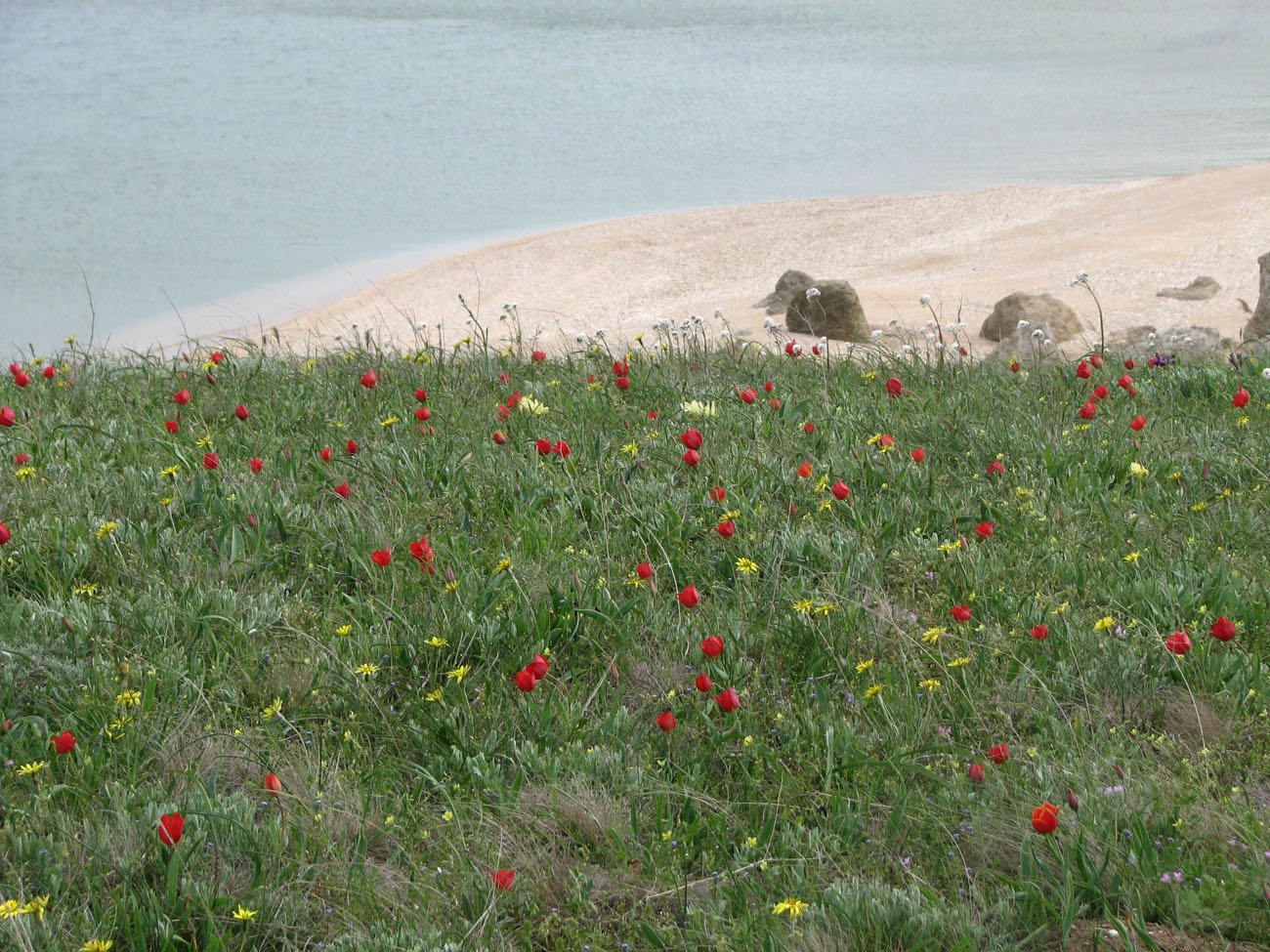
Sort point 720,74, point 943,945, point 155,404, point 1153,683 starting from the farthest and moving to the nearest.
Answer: point 720,74
point 155,404
point 1153,683
point 943,945

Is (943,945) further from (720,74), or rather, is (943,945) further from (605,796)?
(720,74)

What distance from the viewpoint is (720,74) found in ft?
124

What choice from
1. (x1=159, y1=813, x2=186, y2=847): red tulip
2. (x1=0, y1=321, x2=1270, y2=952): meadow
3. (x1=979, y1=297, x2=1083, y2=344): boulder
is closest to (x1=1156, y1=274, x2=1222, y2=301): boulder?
(x1=979, y1=297, x2=1083, y2=344): boulder

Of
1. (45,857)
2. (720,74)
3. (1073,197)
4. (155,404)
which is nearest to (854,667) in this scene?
(45,857)

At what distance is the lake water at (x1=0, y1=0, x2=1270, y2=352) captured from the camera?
1781cm

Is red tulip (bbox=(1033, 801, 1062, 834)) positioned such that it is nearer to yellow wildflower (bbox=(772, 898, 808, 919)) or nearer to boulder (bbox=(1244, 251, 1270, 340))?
yellow wildflower (bbox=(772, 898, 808, 919))

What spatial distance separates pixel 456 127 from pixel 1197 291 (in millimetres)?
20557

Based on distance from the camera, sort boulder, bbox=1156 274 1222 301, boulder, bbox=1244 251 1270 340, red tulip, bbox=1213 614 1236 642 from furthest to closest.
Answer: boulder, bbox=1156 274 1222 301
boulder, bbox=1244 251 1270 340
red tulip, bbox=1213 614 1236 642

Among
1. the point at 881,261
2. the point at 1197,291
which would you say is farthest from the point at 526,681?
the point at 881,261

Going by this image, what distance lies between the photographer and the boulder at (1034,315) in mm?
10539

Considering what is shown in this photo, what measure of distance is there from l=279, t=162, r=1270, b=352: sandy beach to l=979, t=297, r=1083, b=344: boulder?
0.77 metres

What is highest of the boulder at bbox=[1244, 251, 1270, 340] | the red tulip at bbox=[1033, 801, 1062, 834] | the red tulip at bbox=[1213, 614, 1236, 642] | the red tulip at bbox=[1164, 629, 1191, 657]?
the red tulip at bbox=[1213, 614, 1236, 642]

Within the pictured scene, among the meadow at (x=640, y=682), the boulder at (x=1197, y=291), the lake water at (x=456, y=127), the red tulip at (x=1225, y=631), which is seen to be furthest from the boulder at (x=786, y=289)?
the red tulip at (x=1225, y=631)

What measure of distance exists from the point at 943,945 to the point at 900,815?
0.34 metres
